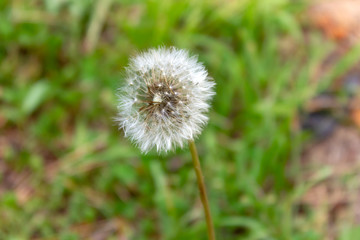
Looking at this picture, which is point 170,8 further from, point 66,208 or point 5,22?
point 66,208

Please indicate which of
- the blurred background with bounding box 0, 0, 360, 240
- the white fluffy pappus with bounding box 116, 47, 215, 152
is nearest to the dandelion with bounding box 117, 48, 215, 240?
the white fluffy pappus with bounding box 116, 47, 215, 152

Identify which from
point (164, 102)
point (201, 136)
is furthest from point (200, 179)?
point (201, 136)

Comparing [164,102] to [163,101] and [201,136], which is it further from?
[201,136]

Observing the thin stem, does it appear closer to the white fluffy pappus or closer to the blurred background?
the white fluffy pappus

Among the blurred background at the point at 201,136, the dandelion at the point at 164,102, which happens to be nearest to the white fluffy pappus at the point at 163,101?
the dandelion at the point at 164,102

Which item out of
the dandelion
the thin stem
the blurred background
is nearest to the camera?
the thin stem

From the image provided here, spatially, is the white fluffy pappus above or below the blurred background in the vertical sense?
below

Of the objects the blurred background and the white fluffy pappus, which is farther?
the blurred background

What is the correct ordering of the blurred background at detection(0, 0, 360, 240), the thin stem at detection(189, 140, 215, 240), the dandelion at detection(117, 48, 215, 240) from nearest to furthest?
the thin stem at detection(189, 140, 215, 240), the dandelion at detection(117, 48, 215, 240), the blurred background at detection(0, 0, 360, 240)

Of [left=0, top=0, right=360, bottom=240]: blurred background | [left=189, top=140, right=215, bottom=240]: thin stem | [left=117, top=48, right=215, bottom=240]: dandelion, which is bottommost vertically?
[left=189, top=140, right=215, bottom=240]: thin stem
